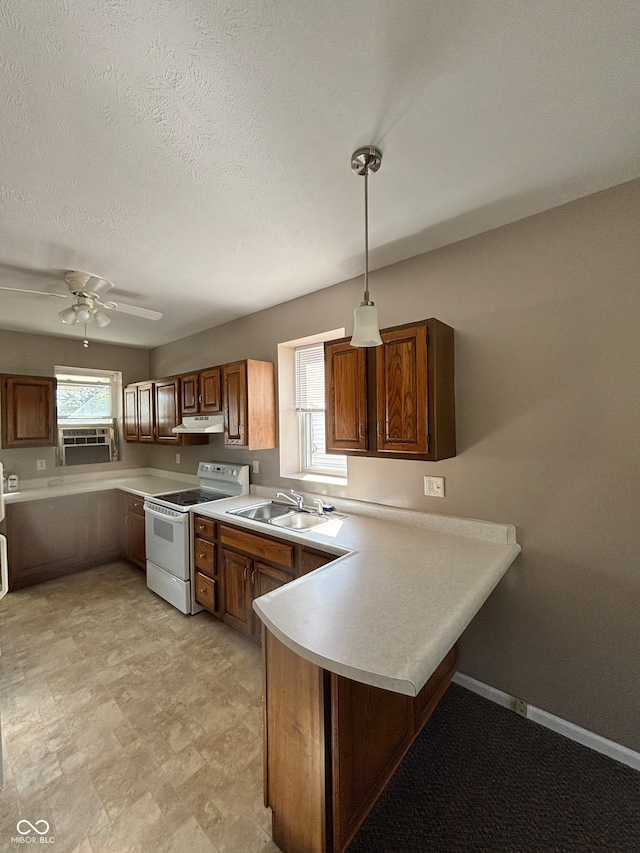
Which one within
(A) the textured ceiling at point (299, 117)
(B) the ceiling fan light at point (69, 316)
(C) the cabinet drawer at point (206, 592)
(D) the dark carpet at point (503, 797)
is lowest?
(D) the dark carpet at point (503, 797)

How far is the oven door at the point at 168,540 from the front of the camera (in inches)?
113

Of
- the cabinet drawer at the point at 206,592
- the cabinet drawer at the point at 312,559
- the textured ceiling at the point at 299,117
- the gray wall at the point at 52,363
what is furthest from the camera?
the gray wall at the point at 52,363

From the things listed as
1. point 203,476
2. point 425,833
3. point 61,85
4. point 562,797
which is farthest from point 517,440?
point 203,476

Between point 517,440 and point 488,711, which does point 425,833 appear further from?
point 517,440

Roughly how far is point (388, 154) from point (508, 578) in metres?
2.09

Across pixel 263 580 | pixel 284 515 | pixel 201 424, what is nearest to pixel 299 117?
pixel 284 515

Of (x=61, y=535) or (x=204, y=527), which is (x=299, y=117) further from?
(x=61, y=535)

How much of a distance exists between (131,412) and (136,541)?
5.21 feet

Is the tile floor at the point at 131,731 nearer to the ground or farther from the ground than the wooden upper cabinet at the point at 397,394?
nearer to the ground

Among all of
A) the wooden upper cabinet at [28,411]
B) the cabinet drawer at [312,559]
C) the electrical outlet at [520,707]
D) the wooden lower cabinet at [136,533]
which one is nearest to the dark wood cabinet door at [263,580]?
the cabinet drawer at [312,559]

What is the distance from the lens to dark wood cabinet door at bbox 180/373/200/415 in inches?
137

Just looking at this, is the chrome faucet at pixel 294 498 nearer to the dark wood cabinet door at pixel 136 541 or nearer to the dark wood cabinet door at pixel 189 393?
the dark wood cabinet door at pixel 189 393
